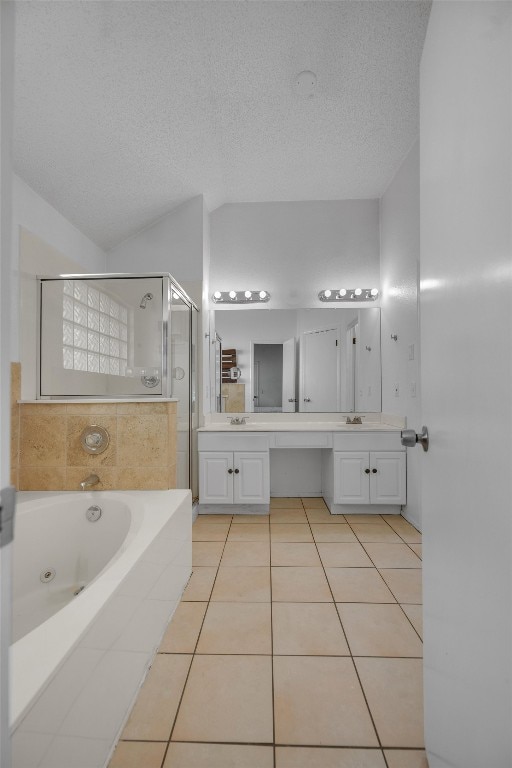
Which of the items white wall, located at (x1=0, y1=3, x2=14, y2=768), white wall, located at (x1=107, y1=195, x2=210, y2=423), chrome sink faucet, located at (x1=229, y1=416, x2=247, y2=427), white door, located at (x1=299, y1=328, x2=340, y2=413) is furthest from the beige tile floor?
white wall, located at (x1=107, y1=195, x2=210, y2=423)

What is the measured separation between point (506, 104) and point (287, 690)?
5.27 feet

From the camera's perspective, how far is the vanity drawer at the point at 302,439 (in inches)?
124

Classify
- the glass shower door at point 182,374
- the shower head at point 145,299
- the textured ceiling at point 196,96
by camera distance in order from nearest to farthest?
the textured ceiling at point 196,96 < the shower head at point 145,299 < the glass shower door at point 182,374

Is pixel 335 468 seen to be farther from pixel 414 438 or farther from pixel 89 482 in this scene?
pixel 414 438

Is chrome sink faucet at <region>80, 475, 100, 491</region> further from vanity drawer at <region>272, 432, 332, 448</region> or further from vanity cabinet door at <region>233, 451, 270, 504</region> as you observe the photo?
vanity drawer at <region>272, 432, 332, 448</region>

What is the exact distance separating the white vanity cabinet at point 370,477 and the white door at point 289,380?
77cm

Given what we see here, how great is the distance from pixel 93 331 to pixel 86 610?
1908 millimetres

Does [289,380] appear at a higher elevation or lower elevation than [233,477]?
higher

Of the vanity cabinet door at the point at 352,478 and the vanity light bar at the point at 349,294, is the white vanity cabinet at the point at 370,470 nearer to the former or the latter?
the vanity cabinet door at the point at 352,478

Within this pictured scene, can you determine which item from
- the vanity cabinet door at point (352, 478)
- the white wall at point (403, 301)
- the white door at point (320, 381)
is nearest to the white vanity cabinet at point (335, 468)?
the vanity cabinet door at point (352, 478)

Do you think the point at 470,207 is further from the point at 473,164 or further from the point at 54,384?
the point at 54,384

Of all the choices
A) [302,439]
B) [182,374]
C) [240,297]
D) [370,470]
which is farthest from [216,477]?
[240,297]

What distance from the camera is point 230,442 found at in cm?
308

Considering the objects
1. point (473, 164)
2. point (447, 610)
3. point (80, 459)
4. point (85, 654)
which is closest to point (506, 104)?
point (473, 164)
